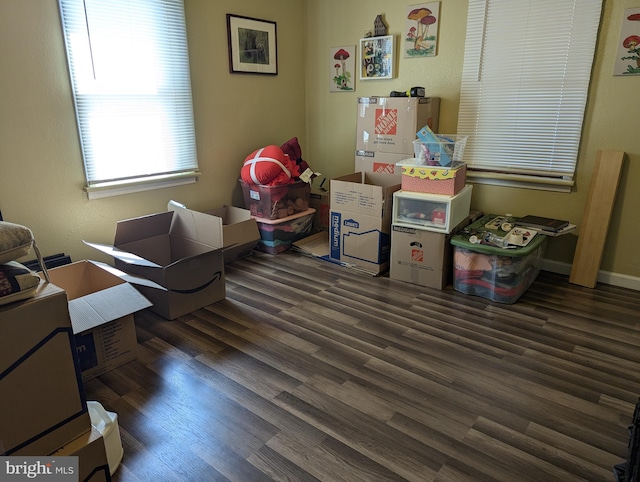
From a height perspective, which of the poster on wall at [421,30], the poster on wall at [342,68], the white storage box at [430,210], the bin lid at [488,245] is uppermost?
the poster on wall at [421,30]

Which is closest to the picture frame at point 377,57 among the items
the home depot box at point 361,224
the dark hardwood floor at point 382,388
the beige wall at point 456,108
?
the beige wall at point 456,108

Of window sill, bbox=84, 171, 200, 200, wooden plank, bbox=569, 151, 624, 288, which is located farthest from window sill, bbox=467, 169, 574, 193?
window sill, bbox=84, 171, 200, 200

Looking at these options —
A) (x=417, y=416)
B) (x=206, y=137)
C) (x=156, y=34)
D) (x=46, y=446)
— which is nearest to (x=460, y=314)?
(x=417, y=416)

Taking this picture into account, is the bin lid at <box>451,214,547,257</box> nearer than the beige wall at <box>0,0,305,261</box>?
No

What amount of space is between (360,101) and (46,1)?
2262 mm

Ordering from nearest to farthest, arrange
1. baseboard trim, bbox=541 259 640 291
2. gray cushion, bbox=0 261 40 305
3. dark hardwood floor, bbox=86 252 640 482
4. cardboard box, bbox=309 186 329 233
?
gray cushion, bbox=0 261 40 305 → dark hardwood floor, bbox=86 252 640 482 → baseboard trim, bbox=541 259 640 291 → cardboard box, bbox=309 186 329 233

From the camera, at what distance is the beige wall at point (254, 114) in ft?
8.64

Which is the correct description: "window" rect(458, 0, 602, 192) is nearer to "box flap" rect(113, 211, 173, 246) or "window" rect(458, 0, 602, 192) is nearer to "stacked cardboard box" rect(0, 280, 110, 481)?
"box flap" rect(113, 211, 173, 246)

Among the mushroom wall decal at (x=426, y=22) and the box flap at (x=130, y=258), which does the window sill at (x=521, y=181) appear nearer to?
the mushroom wall decal at (x=426, y=22)

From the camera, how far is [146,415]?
1874 millimetres

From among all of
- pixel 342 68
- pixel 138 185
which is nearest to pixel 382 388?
pixel 138 185

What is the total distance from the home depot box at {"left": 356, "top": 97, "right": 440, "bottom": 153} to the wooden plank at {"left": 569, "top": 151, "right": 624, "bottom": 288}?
1.26 m

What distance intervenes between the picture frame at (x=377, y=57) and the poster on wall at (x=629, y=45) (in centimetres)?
165

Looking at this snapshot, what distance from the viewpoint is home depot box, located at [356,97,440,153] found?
3.42 meters
